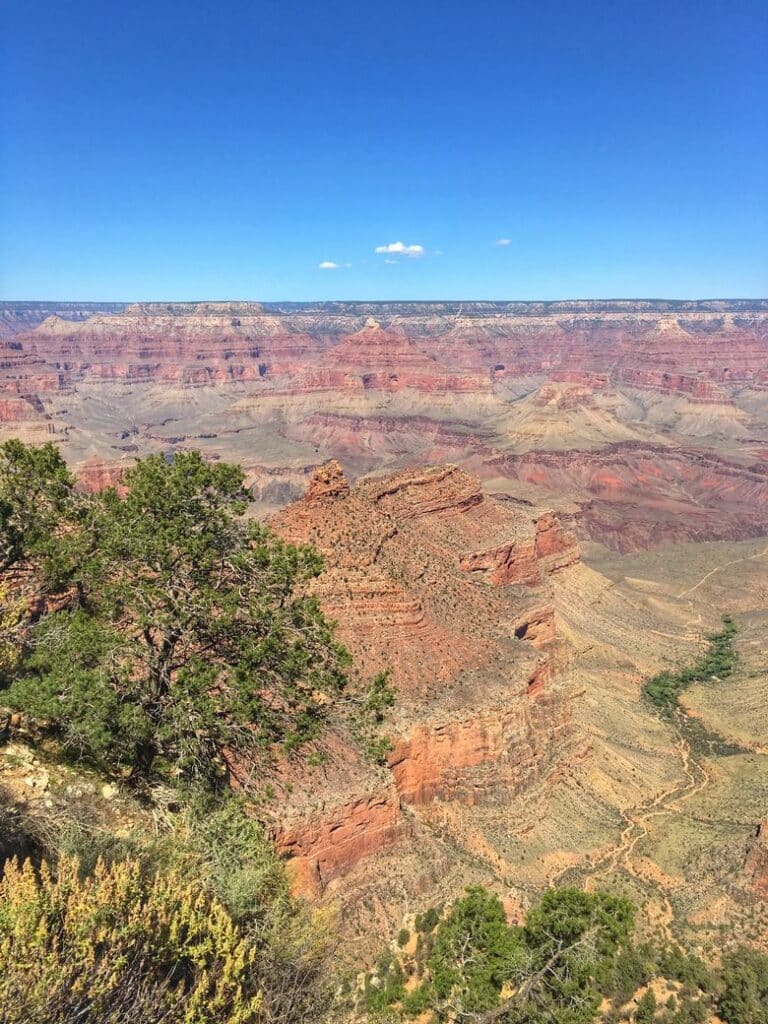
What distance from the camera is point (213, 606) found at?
19.6 meters

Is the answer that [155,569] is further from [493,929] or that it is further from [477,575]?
[477,575]

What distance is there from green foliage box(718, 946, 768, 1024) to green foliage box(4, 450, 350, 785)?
74.8 feet

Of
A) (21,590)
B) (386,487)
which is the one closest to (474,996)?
(21,590)

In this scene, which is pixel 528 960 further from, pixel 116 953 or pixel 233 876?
pixel 116 953

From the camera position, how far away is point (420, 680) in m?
39.2

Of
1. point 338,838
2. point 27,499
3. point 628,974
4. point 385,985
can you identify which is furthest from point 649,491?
point 27,499

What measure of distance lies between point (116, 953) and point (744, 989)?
2997 cm

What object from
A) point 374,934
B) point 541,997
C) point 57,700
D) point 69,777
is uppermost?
point 57,700

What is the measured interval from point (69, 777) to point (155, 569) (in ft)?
20.3

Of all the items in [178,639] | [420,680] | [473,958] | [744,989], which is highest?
[178,639]

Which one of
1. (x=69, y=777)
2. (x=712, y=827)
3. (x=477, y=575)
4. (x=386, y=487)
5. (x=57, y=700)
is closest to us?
(x=57, y=700)

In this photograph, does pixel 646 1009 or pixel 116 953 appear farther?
pixel 646 1009

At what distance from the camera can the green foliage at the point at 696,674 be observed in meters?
67.8

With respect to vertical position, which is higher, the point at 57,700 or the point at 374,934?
the point at 57,700
